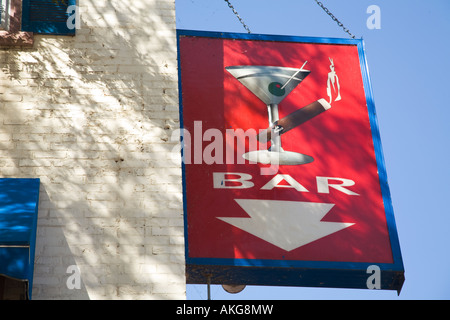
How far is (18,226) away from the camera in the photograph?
21.7 ft

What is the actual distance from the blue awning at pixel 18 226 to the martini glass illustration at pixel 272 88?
110 inches

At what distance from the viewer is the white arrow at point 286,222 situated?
8.41 metres

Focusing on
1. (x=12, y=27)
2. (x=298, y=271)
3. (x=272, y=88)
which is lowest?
(x=298, y=271)

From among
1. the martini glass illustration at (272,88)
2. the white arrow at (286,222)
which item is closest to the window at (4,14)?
the martini glass illustration at (272,88)

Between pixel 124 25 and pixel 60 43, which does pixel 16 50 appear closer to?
pixel 60 43

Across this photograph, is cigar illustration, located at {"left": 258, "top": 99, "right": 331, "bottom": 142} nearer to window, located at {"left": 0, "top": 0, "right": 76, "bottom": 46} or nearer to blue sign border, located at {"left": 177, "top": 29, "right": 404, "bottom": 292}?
blue sign border, located at {"left": 177, "top": 29, "right": 404, "bottom": 292}

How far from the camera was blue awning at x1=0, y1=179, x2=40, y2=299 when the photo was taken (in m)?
6.36

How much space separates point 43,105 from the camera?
25.1 ft

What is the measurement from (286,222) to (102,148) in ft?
7.58

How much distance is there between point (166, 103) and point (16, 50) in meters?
1.68

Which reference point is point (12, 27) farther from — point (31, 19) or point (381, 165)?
point (381, 165)

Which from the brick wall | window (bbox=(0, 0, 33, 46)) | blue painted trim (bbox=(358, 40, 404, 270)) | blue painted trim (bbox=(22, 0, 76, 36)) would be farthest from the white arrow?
window (bbox=(0, 0, 33, 46))

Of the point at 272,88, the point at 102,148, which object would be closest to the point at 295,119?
the point at 272,88

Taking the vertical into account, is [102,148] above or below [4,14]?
below
